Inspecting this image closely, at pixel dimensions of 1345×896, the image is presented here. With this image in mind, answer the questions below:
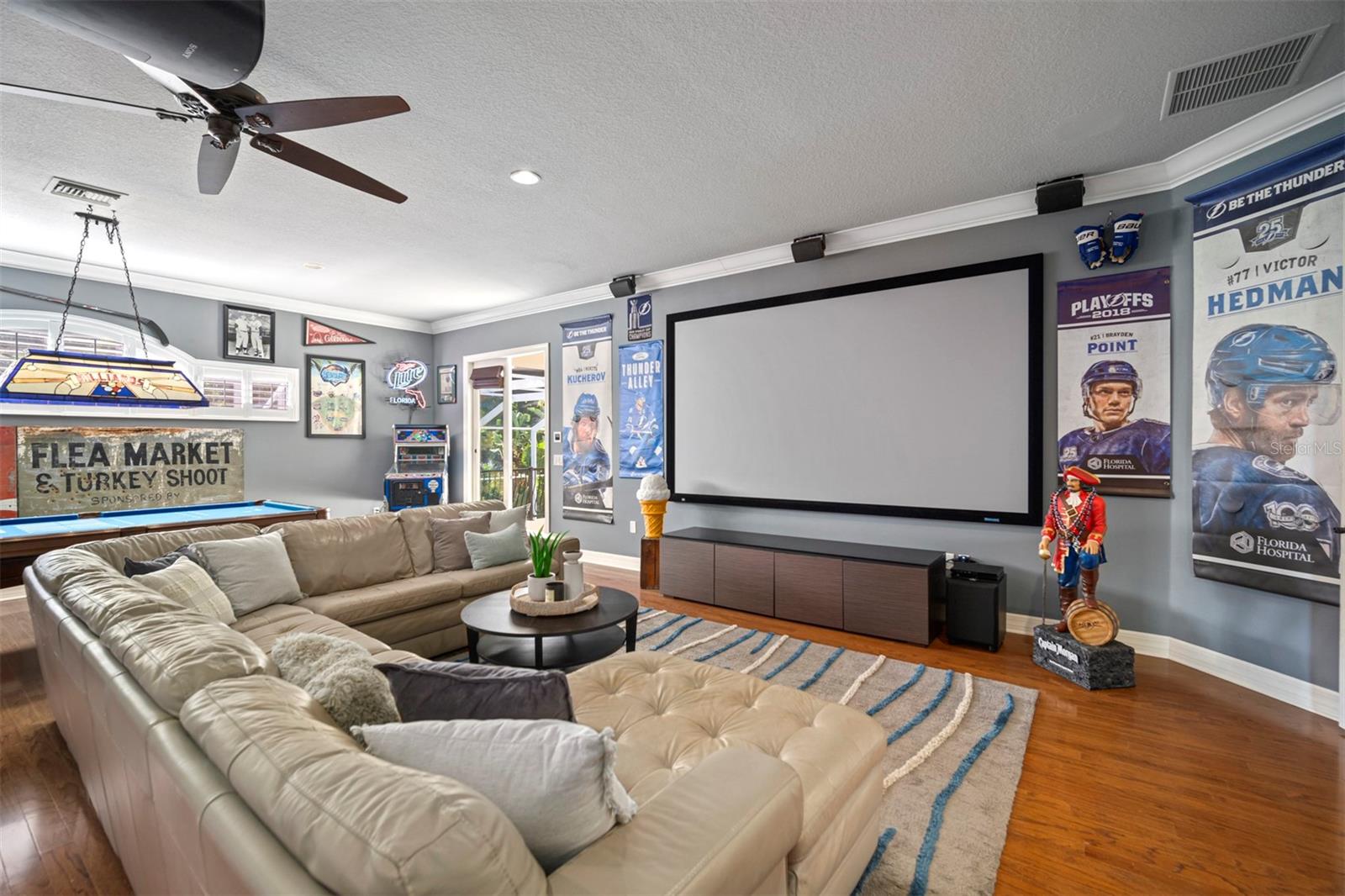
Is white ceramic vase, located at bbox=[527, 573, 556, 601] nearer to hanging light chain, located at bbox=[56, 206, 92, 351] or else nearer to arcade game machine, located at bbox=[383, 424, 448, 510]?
hanging light chain, located at bbox=[56, 206, 92, 351]

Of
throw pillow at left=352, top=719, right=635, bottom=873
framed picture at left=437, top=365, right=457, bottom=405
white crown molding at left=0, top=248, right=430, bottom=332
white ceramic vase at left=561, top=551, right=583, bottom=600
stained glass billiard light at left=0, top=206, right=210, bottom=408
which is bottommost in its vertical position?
white ceramic vase at left=561, top=551, right=583, bottom=600

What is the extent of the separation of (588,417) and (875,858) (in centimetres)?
462

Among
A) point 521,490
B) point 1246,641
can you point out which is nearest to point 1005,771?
point 1246,641

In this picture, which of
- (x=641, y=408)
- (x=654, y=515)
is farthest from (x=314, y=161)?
(x=654, y=515)

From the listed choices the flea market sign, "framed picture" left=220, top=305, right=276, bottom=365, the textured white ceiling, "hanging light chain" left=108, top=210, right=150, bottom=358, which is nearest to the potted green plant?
the textured white ceiling

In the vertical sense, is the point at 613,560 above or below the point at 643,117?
below

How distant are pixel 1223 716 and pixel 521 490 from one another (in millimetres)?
6432

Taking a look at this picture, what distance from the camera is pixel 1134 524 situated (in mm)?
3330

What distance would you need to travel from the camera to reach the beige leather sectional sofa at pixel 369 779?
754 millimetres

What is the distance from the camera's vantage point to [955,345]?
3832 millimetres

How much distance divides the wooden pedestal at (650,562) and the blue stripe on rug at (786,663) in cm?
168

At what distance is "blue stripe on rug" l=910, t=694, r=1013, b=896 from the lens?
1631mm

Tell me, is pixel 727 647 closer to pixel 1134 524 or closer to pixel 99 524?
pixel 1134 524

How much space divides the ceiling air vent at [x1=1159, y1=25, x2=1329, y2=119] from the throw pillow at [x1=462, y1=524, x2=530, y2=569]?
4.06 meters
